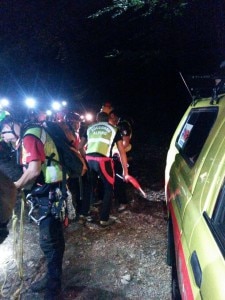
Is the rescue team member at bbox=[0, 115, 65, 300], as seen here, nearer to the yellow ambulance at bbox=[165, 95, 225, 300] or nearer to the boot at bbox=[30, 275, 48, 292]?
the boot at bbox=[30, 275, 48, 292]

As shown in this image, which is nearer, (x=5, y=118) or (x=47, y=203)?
(x=47, y=203)

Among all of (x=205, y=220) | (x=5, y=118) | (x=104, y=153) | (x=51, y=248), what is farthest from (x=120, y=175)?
(x=205, y=220)

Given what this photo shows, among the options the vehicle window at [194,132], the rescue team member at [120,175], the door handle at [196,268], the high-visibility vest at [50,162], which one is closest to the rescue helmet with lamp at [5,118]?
the high-visibility vest at [50,162]

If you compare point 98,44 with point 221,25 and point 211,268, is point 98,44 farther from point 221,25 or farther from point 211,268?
point 211,268

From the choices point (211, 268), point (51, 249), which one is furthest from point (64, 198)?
point (211, 268)

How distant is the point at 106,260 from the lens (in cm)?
Answer: 405

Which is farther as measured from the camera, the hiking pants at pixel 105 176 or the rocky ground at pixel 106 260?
the hiking pants at pixel 105 176

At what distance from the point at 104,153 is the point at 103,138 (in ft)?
0.80

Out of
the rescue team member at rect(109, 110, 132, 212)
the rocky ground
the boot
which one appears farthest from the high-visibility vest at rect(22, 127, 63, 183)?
the rescue team member at rect(109, 110, 132, 212)

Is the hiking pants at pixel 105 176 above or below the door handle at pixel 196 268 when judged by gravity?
above

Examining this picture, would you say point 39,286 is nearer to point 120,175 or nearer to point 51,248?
point 51,248

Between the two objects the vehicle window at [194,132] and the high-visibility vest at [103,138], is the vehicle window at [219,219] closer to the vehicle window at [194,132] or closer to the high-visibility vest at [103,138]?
the vehicle window at [194,132]

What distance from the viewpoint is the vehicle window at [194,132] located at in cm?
269

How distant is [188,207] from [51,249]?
175 cm
